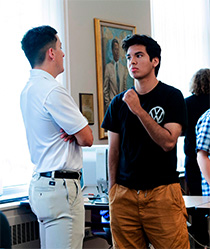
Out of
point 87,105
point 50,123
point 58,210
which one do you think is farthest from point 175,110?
point 87,105

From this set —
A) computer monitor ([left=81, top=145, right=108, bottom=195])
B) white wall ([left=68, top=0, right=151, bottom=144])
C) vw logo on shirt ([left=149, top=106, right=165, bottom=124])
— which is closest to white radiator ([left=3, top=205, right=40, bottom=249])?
computer monitor ([left=81, top=145, right=108, bottom=195])

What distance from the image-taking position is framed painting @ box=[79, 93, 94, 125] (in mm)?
4125

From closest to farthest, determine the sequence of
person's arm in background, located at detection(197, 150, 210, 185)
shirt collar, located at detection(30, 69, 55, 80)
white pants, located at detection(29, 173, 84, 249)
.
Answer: white pants, located at detection(29, 173, 84, 249) → shirt collar, located at detection(30, 69, 55, 80) → person's arm in background, located at detection(197, 150, 210, 185)

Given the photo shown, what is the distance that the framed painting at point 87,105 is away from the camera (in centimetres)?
412

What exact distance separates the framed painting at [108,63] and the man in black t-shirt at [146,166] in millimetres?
2211

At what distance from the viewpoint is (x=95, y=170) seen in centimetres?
306

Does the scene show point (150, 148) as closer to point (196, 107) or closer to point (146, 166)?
point (146, 166)

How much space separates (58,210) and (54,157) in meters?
0.25

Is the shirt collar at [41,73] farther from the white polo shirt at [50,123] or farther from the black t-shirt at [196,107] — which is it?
the black t-shirt at [196,107]

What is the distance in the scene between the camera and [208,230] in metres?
2.62

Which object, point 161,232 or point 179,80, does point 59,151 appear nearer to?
point 161,232

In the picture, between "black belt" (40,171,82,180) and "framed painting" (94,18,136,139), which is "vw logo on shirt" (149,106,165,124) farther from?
"framed painting" (94,18,136,139)

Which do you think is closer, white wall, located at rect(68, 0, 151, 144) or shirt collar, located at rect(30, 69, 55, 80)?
shirt collar, located at rect(30, 69, 55, 80)

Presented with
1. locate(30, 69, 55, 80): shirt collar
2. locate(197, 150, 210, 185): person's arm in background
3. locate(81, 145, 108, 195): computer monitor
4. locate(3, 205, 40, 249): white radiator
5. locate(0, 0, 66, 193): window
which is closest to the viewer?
locate(30, 69, 55, 80): shirt collar
